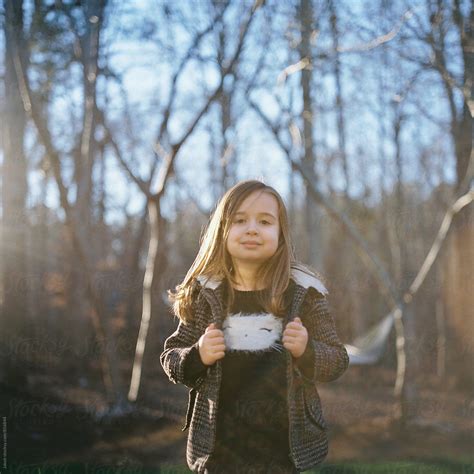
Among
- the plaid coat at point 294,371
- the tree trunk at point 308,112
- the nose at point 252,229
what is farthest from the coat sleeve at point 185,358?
the tree trunk at point 308,112

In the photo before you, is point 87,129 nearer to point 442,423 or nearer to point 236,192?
point 236,192

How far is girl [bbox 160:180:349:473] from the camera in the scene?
1688 millimetres

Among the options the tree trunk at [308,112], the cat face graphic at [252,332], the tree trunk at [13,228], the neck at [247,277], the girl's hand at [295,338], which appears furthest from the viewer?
the tree trunk at [13,228]

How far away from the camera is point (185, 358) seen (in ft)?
5.59

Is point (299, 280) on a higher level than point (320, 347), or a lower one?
higher

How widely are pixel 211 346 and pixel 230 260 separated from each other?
38 centimetres

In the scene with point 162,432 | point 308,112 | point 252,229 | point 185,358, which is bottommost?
point 162,432

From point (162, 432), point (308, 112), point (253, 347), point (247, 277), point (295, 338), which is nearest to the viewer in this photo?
point (295, 338)

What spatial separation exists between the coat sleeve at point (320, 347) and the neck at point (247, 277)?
7.4 inches

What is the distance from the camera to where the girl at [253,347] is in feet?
5.54

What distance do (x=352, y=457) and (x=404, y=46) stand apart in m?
3.38

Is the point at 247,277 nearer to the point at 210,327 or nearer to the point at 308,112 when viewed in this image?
the point at 210,327

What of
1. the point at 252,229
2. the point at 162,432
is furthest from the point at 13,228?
the point at 252,229

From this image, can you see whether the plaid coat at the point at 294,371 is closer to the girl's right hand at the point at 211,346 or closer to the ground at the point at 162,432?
the girl's right hand at the point at 211,346
